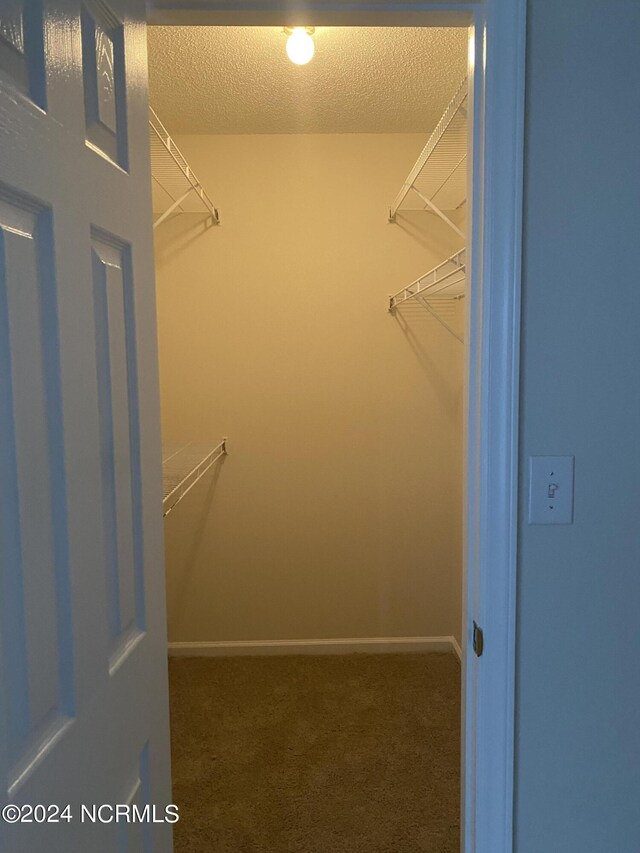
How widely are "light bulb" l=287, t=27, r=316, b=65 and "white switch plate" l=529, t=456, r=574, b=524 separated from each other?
4.95ft

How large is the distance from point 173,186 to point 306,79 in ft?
2.29

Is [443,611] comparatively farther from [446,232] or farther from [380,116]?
[380,116]

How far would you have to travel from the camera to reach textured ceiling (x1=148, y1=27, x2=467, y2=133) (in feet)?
6.08

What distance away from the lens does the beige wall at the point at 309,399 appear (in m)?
2.77

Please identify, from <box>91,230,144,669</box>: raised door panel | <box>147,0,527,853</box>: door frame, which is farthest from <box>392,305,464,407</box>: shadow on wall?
<box>91,230,144,669</box>: raised door panel

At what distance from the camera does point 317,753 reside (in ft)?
7.08

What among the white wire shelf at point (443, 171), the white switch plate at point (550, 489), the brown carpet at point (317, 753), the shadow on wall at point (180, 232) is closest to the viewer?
the white switch plate at point (550, 489)

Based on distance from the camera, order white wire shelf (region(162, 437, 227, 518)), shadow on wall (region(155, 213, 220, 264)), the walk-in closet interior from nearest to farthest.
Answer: white wire shelf (region(162, 437, 227, 518)), the walk-in closet interior, shadow on wall (region(155, 213, 220, 264))

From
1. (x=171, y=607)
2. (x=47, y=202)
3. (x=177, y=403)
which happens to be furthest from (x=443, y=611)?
(x=47, y=202)

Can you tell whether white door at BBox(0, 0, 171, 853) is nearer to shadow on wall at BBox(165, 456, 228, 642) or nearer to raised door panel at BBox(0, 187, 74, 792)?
raised door panel at BBox(0, 187, 74, 792)

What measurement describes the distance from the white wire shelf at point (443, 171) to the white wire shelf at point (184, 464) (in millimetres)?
1210

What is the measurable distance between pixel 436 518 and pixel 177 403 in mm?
1369

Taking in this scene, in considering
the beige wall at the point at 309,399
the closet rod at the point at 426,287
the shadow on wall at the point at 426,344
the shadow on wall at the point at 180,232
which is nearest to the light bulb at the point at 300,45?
the closet rod at the point at 426,287

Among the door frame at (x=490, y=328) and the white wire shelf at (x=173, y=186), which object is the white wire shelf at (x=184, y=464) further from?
the door frame at (x=490, y=328)
